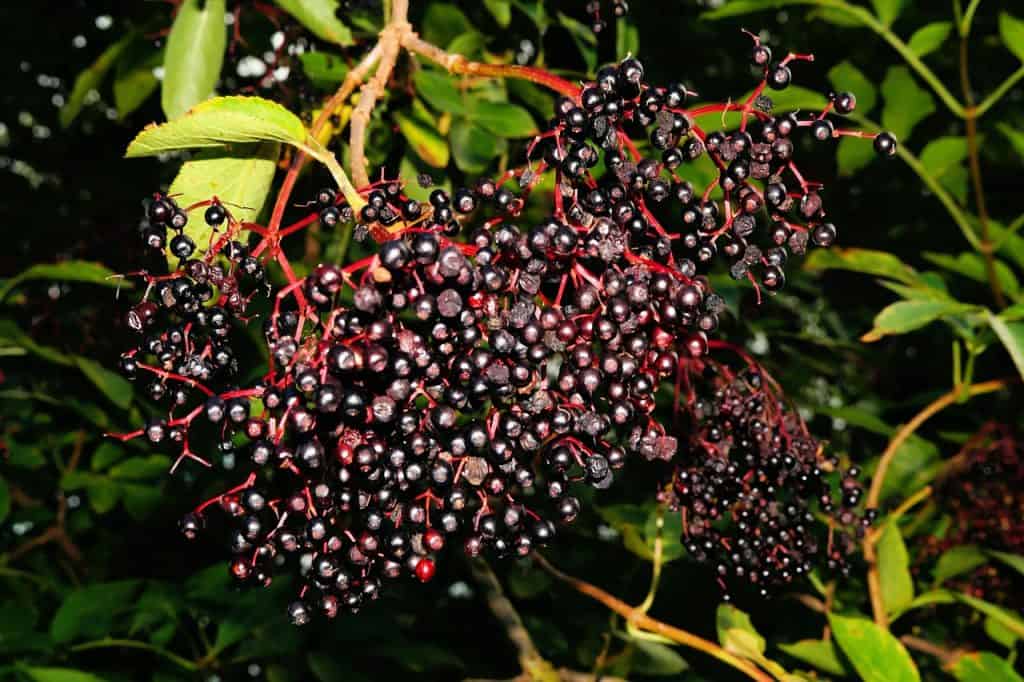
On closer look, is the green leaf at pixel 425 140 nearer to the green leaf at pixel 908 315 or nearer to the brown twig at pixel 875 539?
the green leaf at pixel 908 315

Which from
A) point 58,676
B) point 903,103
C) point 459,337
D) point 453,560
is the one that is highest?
point 903,103

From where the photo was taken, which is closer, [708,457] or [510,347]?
[510,347]

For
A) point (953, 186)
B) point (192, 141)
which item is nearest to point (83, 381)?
point (192, 141)

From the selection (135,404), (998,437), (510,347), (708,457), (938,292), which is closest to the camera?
(510,347)

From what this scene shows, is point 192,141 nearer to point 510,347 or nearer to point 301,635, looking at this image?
point 510,347

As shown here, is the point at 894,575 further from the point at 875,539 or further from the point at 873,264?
the point at 873,264

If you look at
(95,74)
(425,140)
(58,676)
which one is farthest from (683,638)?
(95,74)

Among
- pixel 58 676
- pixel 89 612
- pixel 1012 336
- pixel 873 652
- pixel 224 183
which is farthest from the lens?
pixel 89 612

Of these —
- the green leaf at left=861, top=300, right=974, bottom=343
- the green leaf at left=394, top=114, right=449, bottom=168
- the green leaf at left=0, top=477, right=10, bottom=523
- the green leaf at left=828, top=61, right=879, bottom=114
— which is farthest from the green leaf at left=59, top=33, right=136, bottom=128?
the green leaf at left=861, top=300, right=974, bottom=343
